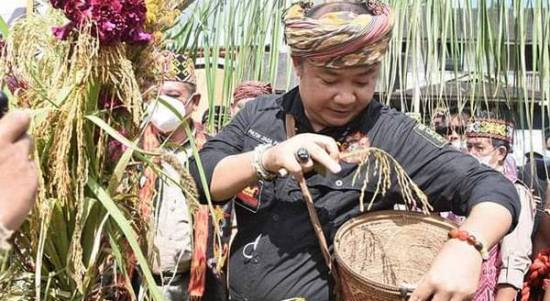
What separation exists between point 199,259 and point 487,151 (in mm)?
1906

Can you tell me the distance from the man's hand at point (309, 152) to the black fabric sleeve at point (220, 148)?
9.1 inches

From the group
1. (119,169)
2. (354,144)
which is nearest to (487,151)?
(354,144)

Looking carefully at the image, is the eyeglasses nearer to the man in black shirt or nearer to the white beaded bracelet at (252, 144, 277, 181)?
the man in black shirt

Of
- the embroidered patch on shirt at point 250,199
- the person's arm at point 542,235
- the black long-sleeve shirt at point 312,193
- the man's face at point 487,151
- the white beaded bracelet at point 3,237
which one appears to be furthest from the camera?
the man's face at point 487,151

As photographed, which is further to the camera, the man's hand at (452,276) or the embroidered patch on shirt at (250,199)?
the embroidered patch on shirt at (250,199)

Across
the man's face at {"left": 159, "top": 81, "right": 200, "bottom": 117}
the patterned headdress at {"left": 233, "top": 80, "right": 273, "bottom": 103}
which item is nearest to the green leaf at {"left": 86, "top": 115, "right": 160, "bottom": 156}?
the man's face at {"left": 159, "top": 81, "right": 200, "bottom": 117}

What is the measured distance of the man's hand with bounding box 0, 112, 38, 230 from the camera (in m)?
1.08

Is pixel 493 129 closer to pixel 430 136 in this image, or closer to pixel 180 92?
pixel 180 92

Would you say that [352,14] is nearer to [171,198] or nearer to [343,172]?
[343,172]

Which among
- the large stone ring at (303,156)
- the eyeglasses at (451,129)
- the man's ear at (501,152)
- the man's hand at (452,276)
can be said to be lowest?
the man's ear at (501,152)

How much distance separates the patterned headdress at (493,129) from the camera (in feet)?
13.4

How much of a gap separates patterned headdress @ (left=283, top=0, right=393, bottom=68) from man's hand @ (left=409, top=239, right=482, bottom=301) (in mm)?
433

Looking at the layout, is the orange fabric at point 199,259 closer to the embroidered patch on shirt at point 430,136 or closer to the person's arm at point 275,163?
the person's arm at point 275,163

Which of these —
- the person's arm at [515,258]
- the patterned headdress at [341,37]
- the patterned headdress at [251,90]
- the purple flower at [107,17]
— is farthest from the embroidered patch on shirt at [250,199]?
the person's arm at [515,258]
